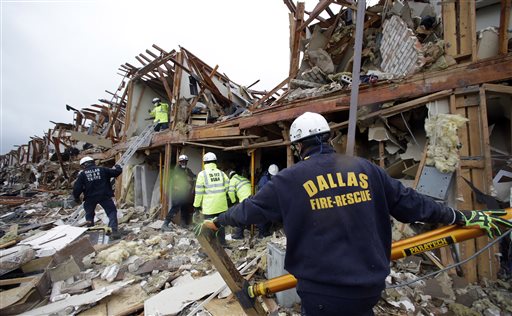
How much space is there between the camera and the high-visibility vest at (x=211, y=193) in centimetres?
483

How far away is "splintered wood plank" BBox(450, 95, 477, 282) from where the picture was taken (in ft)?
9.91

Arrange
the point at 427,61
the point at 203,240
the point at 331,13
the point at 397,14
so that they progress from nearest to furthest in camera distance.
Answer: the point at 203,240
the point at 427,61
the point at 397,14
the point at 331,13

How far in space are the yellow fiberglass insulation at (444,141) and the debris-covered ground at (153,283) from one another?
140 cm

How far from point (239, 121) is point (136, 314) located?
4.07 meters

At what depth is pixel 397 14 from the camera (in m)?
4.41

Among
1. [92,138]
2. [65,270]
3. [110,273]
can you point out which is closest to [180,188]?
[110,273]

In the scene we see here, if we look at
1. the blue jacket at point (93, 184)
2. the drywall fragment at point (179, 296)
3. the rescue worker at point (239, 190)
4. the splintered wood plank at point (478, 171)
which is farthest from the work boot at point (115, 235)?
the splintered wood plank at point (478, 171)

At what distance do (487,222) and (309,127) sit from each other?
141cm

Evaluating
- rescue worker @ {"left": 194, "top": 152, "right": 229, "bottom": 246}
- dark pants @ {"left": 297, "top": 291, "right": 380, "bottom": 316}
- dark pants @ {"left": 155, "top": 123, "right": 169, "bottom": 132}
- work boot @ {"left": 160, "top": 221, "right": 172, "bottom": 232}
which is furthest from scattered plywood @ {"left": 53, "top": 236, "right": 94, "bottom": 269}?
dark pants @ {"left": 155, "top": 123, "right": 169, "bottom": 132}

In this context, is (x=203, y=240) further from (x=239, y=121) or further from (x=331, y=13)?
(x=331, y=13)

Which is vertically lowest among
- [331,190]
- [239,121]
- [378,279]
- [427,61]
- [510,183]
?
[378,279]

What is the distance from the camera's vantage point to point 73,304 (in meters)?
2.99

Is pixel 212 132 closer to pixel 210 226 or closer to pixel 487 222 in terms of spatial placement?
pixel 210 226

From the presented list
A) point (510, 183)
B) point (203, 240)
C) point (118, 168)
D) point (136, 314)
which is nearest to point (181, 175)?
point (118, 168)
